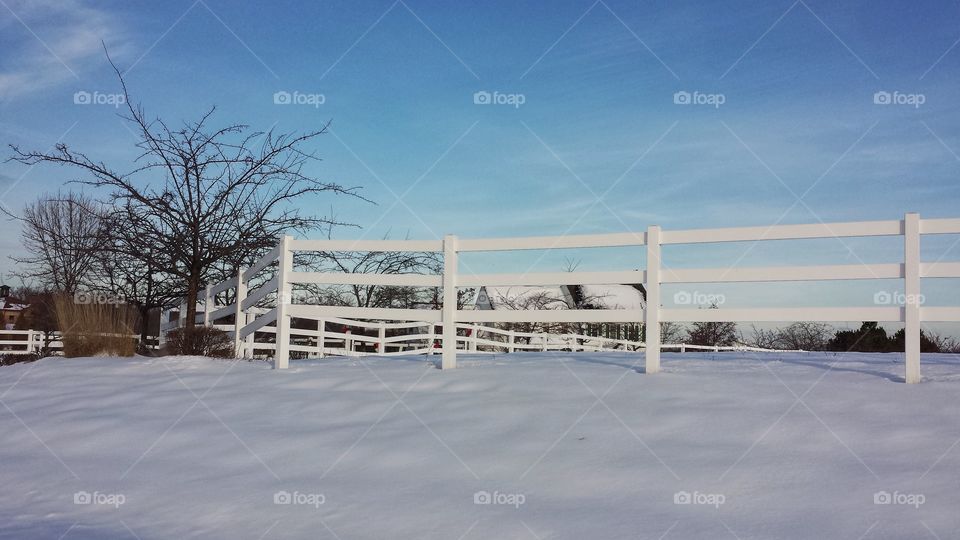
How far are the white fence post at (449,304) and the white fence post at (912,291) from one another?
15.8ft

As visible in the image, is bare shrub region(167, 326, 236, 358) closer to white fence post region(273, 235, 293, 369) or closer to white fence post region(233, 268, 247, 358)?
white fence post region(233, 268, 247, 358)

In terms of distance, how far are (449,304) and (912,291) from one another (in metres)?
4.92

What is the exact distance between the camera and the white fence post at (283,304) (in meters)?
10.5

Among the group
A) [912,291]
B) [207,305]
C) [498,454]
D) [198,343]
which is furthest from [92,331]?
[912,291]

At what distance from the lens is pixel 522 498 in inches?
215

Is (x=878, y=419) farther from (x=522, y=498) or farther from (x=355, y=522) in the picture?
(x=355, y=522)

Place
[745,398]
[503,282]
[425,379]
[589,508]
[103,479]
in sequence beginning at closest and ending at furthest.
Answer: [589,508]
[103,479]
[745,398]
[425,379]
[503,282]

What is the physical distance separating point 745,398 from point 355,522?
4.03 meters

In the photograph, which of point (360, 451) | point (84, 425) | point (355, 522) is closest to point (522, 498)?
point (355, 522)

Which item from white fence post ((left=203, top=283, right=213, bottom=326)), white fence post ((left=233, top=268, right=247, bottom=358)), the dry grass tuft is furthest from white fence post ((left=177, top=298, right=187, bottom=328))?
the dry grass tuft

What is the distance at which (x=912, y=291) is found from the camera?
25.9 feet

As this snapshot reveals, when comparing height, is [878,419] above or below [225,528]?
above

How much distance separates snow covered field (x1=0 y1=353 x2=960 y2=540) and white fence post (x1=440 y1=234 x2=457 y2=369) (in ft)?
1.10

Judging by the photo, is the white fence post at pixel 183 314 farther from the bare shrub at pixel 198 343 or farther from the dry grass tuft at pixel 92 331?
the bare shrub at pixel 198 343
